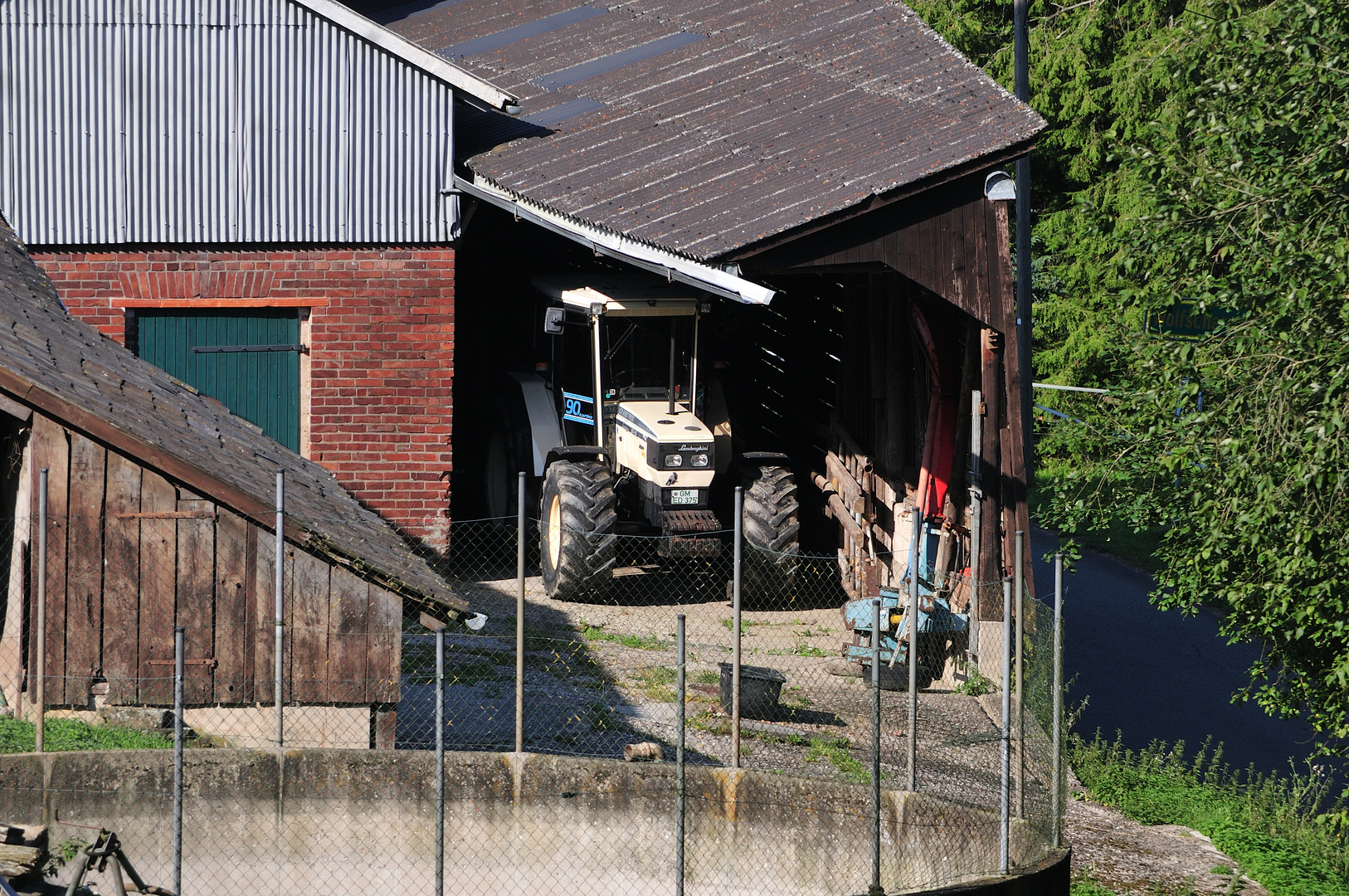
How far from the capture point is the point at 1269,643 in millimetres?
12086

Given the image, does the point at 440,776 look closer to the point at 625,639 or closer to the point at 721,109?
the point at 625,639

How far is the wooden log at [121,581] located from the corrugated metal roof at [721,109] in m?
5.60

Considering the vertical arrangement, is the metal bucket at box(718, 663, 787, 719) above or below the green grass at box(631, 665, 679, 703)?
above

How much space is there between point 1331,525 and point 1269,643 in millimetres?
2467

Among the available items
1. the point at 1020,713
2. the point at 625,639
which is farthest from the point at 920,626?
the point at 1020,713

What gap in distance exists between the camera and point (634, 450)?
16.1m

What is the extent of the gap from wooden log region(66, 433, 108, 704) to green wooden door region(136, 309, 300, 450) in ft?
17.8

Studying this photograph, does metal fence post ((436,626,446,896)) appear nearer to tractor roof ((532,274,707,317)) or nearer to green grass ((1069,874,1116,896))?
green grass ((1069,874,1116,896))

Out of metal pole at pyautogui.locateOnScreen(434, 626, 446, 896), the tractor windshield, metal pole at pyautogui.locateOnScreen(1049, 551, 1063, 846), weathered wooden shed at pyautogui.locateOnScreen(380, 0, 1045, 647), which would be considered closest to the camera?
metal pole at pyautogui.locateOnScreen(434, 626, 446, 896)

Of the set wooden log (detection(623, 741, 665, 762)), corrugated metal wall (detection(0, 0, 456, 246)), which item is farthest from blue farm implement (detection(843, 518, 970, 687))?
corrugated metal wall (detection(0, 0, 456, 246))

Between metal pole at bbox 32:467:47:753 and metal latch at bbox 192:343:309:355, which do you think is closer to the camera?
metal pole at bbox 32:467:47:753

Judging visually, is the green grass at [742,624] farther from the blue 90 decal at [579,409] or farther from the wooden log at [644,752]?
the wooden log at [644,752]

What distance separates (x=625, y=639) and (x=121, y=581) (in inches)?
195

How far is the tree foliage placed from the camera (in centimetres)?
Answer: 1000
